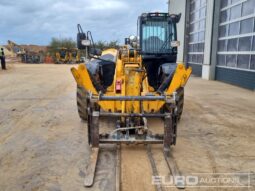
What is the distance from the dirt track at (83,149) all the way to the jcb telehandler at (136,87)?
0.94 feet

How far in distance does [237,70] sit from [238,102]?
4967 mm

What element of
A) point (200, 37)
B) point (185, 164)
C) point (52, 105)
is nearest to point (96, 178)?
point (185, 164)

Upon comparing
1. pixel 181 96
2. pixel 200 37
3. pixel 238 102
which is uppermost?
pixel 200 37

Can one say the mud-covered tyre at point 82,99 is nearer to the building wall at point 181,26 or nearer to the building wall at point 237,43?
the building wall at point 237,43

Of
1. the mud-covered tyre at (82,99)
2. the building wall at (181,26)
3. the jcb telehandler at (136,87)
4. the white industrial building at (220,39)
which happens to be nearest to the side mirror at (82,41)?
the jcb telehandler at (136,87)

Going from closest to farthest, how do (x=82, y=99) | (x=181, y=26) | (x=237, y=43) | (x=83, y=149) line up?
(x=83, y=149) < (x=82, y=99) < (x=237, y=43) < (x=181, y=26)

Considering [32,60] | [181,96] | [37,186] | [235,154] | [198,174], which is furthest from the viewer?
[32,60]

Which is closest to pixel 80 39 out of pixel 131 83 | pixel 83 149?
pixel 131 83

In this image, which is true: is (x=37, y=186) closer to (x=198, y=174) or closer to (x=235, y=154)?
(x=198, y=174)

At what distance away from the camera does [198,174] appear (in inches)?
164

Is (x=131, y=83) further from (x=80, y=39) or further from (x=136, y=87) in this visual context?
(x=80, y=39)

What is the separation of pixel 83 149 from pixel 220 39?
45.1 feet

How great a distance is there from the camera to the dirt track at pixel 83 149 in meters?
4.00

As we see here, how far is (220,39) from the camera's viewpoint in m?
16.7
